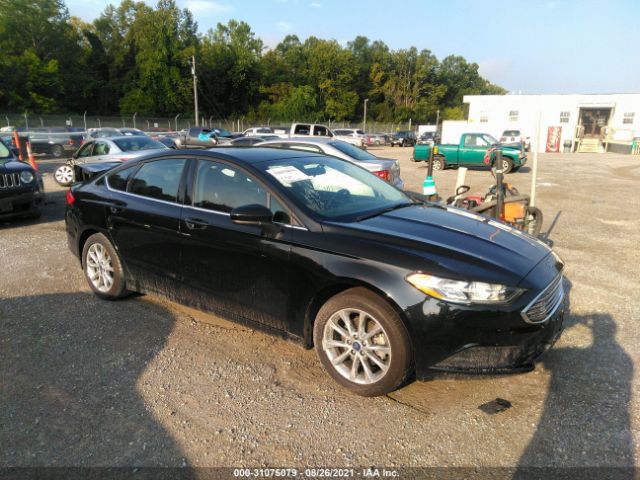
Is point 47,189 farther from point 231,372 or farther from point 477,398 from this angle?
point 477,398

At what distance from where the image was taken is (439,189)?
13.7 m

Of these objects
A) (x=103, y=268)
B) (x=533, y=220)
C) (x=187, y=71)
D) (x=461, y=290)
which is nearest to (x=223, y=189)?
(x=103, y=268)

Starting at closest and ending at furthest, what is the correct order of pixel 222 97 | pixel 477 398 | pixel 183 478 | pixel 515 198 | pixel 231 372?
pixel 183 478 → pixel 477 398 → pixel 231 372 → pixel 515 198 → pixel 222 97

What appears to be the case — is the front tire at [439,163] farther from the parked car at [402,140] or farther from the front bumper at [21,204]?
the parked car at [402,140]

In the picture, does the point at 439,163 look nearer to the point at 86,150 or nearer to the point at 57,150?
the point at 86,150

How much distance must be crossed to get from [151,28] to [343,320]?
77.6 m

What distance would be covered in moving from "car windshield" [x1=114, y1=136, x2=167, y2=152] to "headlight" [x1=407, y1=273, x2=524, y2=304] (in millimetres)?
10894

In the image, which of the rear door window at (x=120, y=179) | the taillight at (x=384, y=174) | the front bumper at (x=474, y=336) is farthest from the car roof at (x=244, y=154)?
the taillight at (x=384, y=174)

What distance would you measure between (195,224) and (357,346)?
5.48 ft

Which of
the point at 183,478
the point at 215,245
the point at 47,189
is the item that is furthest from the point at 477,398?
the point at 47,189

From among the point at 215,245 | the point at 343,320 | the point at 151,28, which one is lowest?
the point at 343,320

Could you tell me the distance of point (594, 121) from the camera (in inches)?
1896

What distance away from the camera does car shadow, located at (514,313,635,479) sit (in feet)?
8.45

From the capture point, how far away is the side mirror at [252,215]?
3.39 metres
